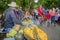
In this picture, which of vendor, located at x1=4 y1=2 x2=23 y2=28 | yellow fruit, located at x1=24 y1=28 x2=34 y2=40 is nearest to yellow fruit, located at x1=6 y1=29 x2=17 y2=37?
yellow fruit, located at x1=24 y1=28 x2=34 y2=40

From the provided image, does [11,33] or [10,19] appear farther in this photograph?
[10,19]

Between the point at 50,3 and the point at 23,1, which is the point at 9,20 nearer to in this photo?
the point at 23,1

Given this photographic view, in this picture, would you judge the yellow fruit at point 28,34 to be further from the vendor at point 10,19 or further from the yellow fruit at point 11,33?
the vendor at point 10,19

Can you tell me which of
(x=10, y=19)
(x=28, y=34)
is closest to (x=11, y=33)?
(x=28, y=34)

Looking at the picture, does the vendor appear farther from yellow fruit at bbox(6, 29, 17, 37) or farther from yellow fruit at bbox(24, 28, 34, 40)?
yellow fruit at bbox(24, 28, 34, 40)

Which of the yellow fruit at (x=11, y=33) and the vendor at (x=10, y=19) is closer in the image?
the yellow fruit at (x=11, y=33)

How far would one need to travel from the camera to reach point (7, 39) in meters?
5.05

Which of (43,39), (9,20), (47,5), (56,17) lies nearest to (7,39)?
(43,39)

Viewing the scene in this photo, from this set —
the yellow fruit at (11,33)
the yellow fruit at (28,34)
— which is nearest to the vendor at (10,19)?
the yellow fruit at (11,33)

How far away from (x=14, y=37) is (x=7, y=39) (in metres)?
0.23

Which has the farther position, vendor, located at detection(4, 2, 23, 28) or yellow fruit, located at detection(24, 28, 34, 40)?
vendor, located at detection(4, 2, 23, 28)

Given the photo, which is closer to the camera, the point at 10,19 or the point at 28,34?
the point at 28,34

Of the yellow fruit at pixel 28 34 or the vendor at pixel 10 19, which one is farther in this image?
the vendor at pixel 10 19

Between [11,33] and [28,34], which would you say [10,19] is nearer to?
[11,33]
